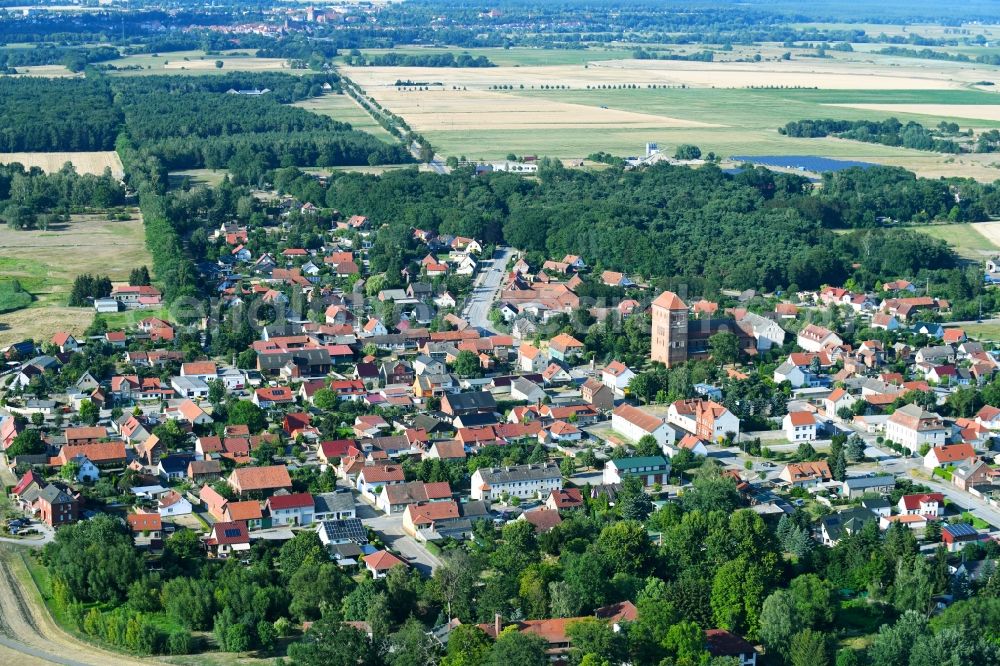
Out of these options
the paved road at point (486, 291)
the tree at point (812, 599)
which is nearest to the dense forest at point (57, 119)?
the paved road at point (486, 291)

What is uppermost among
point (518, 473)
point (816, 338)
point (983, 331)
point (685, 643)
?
point (685, 643)

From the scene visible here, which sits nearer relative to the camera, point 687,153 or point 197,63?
point 687,153

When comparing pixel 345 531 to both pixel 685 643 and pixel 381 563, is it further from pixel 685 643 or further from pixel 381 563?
pixel 685 643

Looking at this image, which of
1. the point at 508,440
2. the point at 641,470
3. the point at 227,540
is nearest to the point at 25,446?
the point at 227,540

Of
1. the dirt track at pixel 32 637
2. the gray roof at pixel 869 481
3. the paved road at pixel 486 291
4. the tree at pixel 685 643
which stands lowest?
the paved road at pixel 486 291

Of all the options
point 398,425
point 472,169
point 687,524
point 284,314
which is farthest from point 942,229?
point 687,524

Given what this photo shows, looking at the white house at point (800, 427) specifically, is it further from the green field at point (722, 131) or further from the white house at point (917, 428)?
the green field at point (722, 131)

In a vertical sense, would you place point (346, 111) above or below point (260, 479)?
below
